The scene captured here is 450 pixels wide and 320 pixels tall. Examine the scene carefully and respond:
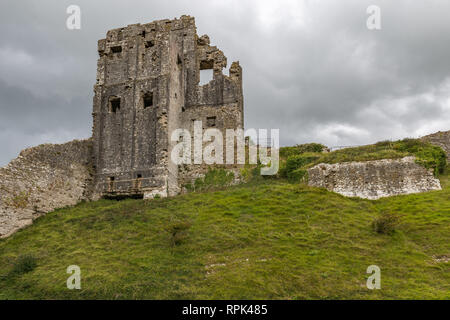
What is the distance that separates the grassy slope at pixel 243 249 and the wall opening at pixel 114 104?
8705 mm

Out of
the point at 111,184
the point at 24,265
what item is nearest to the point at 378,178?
the point at 111,184

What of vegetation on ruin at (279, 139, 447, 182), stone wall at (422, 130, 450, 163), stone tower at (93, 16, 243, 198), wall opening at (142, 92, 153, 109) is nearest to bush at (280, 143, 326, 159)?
vegetation on ruin at (279, 139, 447, 182)

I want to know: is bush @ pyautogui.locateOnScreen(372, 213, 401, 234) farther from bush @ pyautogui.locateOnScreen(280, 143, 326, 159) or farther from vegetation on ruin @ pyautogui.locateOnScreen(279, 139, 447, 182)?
bush @ pyautogui.locateOnScreen(280, 143, 326, 159)

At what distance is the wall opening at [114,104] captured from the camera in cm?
2980

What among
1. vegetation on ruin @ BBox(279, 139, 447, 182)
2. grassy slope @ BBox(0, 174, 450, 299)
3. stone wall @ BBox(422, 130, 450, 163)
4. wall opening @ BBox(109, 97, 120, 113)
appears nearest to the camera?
grassy slope @ BBox(0, 174, 450, 299)

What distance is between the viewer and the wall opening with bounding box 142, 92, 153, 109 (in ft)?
95.5

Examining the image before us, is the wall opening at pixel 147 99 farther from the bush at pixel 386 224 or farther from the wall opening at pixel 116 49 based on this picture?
the bush at pixel 386 224

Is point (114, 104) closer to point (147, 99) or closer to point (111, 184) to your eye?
point (147, 99)

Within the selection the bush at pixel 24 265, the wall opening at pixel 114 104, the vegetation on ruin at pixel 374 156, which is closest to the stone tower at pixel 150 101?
the wall opening at pixel 114 104

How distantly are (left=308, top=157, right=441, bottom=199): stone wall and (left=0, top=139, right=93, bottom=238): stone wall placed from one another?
14503 mm

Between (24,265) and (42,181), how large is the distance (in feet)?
27.1

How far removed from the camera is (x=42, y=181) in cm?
2448

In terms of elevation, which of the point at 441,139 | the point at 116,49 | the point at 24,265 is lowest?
the point at 24,265
